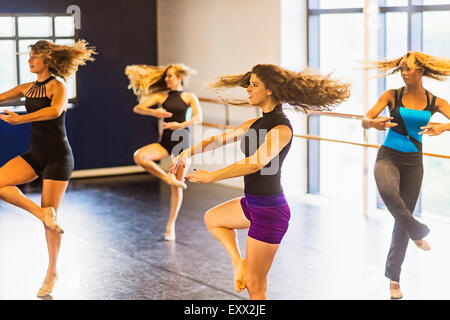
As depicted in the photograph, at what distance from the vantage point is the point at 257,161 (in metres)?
3.98

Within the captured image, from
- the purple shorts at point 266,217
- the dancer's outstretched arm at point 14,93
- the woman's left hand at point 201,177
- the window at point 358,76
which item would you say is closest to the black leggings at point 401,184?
the purple shorts at point 266,217

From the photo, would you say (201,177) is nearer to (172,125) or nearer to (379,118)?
(379,118)

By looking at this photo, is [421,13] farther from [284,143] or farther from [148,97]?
[284,143]

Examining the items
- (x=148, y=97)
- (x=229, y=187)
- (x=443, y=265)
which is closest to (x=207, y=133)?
(x=229, y=187)

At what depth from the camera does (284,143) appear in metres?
4.13

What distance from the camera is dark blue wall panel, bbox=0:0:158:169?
10.4 meters

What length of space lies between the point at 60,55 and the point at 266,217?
6.76 feet

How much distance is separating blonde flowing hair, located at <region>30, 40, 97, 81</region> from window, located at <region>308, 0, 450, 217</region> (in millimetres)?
2894

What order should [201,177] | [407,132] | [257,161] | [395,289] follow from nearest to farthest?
[201,177] → [257,161] → [407,132] → [395,289]

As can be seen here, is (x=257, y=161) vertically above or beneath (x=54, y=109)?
beneath

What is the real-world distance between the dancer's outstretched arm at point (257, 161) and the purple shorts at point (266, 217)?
0.26 m

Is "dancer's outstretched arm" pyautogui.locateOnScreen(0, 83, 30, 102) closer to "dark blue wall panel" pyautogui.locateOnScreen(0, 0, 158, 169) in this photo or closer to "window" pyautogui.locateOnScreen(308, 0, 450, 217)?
"window" pyautogui.locateOnScreen(308, 0, 450, 217)

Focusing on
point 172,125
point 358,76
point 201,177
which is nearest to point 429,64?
point 201,177

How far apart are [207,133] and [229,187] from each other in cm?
77
